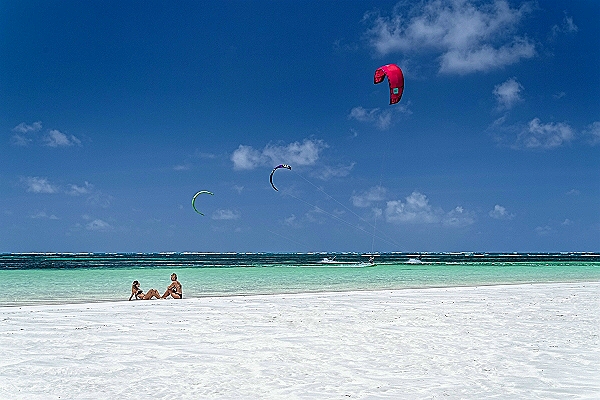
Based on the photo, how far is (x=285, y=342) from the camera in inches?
370

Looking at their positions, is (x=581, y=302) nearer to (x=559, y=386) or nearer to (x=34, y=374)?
(x=559, y=386)

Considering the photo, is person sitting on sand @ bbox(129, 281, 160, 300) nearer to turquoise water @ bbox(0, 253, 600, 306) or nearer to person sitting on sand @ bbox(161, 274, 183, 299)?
person sitting on sand @ bbox(161, 274, 183, 299)

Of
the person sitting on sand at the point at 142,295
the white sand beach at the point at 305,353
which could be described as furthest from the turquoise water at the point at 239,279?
the white sand beach at the point at 305,353

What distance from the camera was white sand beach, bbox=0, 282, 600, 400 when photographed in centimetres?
658

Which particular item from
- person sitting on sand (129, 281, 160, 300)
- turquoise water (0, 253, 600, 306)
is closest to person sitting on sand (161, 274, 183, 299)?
person sitting on sand (129, 281, 160, 300)

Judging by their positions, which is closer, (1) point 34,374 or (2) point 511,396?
(2) point 511,396

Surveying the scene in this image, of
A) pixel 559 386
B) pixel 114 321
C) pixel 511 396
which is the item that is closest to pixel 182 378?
pixel 511 396

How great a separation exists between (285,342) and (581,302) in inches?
371

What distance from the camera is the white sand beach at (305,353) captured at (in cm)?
658

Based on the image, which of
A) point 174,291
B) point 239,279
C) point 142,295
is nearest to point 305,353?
point 174,291

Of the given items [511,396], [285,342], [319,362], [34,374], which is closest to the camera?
[511,396]

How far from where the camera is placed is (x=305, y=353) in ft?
27.9

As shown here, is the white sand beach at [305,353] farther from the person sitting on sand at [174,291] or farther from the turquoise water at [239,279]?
the turquoise water at [239,279]

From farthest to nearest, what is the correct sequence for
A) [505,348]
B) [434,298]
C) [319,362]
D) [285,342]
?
[434,298] < [285,342] < [505,348] < [319,362]
